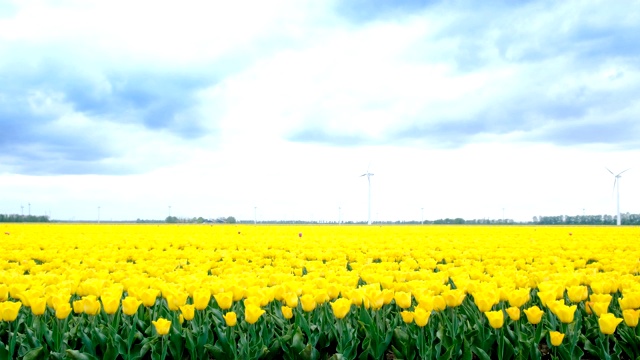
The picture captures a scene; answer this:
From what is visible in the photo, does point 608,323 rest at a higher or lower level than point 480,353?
higher

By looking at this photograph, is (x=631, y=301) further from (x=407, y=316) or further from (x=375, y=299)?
(x=375, y=299)

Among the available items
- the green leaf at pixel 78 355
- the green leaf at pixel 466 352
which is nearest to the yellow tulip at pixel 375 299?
the green leaf at pixel 466 352

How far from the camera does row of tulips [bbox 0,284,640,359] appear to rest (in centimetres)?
525

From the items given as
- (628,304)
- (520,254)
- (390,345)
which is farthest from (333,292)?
(520,254)

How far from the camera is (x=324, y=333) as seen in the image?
5.58m

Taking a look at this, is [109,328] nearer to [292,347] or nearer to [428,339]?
[292,347]

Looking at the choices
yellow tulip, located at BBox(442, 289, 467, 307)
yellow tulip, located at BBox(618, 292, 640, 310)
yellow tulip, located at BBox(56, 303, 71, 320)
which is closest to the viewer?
yellow tulip, located at BBox(56, 303, 71, 320)

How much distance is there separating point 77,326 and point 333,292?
2674 mm

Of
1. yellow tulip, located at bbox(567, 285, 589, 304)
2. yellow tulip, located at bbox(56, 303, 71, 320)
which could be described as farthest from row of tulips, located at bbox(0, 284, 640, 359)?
yellow tulip, located at bbox(567, 285, 589, 304)

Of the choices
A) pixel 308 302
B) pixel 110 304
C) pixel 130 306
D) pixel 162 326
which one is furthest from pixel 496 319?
pixel 110 304

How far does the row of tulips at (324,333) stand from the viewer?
17.2ft

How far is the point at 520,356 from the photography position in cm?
515

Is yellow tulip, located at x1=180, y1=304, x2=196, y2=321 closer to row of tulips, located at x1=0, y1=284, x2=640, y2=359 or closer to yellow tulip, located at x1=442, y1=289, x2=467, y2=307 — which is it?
row of tulips, located at x1=0, y1=284, x2=640, y2=359

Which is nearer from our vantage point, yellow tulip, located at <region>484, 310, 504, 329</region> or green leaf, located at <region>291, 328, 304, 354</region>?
yellow tulip, located at <region>484, 310, 504, 329</region>
